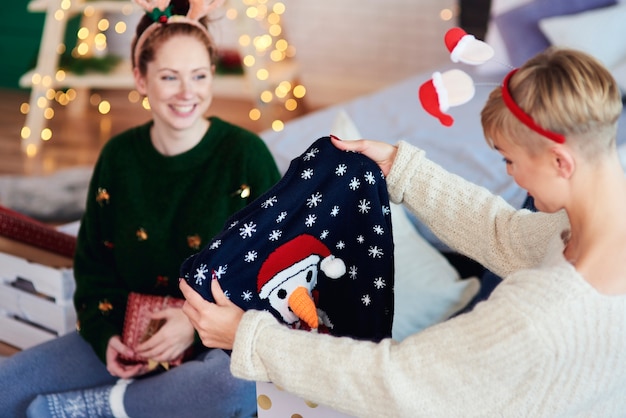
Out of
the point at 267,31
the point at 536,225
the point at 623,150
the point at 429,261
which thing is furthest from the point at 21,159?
the point at 536,225

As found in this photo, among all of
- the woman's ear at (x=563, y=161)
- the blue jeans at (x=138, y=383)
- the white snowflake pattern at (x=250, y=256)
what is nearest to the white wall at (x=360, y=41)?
→ the blue jeans at (x=138, y=383)

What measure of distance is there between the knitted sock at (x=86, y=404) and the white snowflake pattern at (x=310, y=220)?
2.01ft

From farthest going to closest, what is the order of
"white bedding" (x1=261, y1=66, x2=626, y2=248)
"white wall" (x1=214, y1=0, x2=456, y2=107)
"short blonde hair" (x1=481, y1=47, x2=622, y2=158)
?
"white wall" (x1=214, y1=0, x2=456, y2=107) < "white bedding" (x1=261, y1=66, x2=626, y2=248) < "short blonde hair" (x1=481, y1=47, x2=622, y2=158)

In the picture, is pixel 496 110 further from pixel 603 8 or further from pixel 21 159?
pixel 21 159

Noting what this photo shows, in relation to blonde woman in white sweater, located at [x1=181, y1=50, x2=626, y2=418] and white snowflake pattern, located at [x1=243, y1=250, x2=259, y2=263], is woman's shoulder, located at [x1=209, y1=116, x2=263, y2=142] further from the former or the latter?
blonde woman in white sweater, located at [x1=181, y1=50, x2=626, y2=418]

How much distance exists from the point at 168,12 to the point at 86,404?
0.76 meters

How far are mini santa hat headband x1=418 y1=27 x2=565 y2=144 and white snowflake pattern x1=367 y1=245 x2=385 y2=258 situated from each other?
0.24 m

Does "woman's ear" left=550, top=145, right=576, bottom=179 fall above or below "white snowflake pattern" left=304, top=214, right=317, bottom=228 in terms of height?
above

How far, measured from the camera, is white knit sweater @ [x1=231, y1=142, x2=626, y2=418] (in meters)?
0.96

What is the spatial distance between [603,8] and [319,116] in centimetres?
105

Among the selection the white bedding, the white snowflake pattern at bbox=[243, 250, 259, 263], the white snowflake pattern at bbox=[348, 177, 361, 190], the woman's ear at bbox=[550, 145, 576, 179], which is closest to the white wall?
the white bedding

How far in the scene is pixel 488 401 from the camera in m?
1.00

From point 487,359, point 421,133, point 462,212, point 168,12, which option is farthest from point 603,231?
point 421,133

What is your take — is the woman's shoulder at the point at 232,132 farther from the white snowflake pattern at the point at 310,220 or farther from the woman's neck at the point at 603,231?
the woman's neck at the point at 603,231
